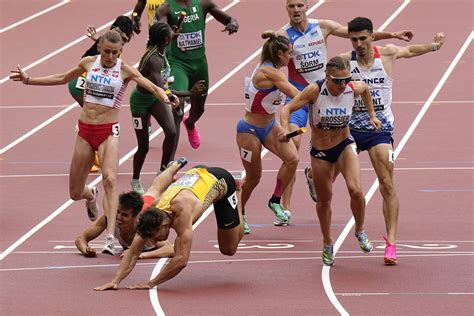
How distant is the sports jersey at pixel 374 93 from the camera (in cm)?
1421

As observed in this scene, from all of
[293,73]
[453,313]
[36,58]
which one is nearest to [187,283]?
[453,313]

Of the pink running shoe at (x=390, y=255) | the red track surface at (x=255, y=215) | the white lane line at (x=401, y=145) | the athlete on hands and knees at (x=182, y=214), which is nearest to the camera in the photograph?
the athlete on hands and knees at (x=182, y=214)

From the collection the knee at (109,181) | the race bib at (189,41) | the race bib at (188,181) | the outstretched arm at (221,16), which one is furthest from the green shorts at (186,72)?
the race bib at (188,181)

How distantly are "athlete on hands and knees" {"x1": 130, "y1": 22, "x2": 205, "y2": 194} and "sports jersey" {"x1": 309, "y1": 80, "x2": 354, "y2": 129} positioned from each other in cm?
338

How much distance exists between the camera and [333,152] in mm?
13633

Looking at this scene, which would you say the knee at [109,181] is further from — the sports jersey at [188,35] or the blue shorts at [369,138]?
the sports jersey at [188,35]

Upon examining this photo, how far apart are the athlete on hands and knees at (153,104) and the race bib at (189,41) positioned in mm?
1544

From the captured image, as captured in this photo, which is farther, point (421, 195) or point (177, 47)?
point (177, 47)

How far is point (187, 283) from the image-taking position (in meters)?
13.0

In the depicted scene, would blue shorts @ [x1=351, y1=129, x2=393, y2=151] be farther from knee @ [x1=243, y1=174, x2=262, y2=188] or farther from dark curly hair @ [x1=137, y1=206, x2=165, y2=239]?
dark curly hair @ [x1=137, y1=206, x2=165, y2=239]

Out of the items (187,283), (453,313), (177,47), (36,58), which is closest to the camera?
(453,313)

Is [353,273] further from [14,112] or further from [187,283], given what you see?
[14,112]

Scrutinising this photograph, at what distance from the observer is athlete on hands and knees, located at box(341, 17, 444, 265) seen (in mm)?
13984

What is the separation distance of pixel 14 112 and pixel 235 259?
836cm
